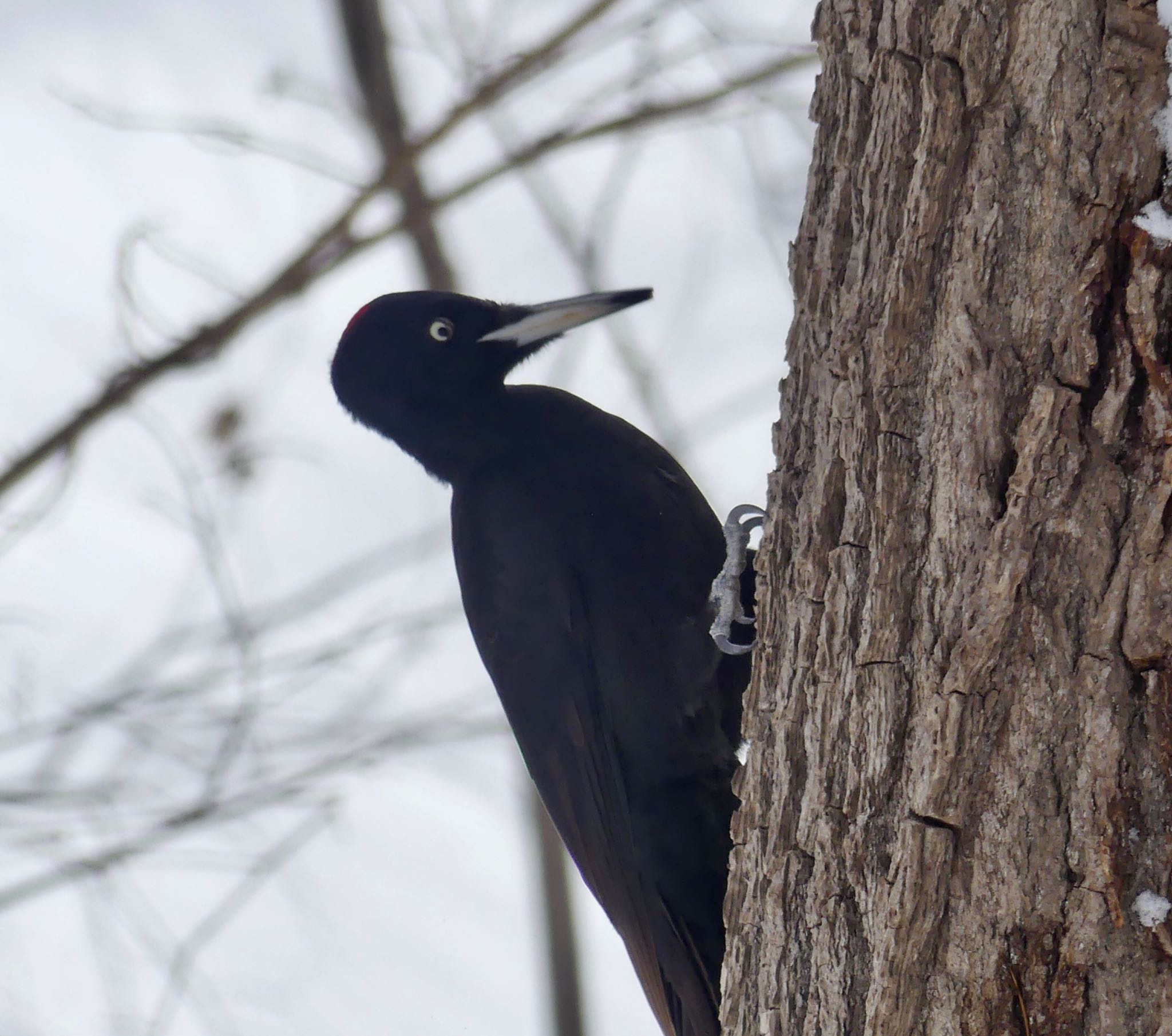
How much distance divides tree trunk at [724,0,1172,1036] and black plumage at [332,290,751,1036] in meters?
1.15

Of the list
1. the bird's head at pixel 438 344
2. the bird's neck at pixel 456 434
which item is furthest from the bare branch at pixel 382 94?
the bird's neck at pixel 456 434

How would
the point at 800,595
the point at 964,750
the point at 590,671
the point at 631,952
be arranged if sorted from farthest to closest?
the point at 590,671
the point at 631,952
the point at 800,595
the point at 964,750

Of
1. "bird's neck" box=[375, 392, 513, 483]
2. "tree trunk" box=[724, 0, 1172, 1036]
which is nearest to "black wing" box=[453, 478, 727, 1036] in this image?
"bird's neck" box=[375, 392, 513, 483]

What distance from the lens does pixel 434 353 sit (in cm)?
352

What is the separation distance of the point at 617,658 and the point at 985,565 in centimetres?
163

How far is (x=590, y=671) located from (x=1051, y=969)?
1.74 metres

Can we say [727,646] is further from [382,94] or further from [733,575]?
[382,94]

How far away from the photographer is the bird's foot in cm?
287

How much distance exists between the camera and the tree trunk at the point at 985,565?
1.37 m

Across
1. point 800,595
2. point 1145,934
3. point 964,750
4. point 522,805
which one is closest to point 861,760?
point 964,750

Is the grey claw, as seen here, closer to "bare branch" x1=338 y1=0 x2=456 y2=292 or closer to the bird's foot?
the bird's foot

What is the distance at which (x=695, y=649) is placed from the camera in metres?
2.97

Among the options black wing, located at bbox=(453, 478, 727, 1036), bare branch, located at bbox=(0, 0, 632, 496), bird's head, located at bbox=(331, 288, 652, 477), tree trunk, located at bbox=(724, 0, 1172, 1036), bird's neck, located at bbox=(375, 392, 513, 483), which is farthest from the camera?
bare branch, located at bbox=(0, 0, 632, 496)

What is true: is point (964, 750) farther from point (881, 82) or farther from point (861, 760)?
point (881, 82)
